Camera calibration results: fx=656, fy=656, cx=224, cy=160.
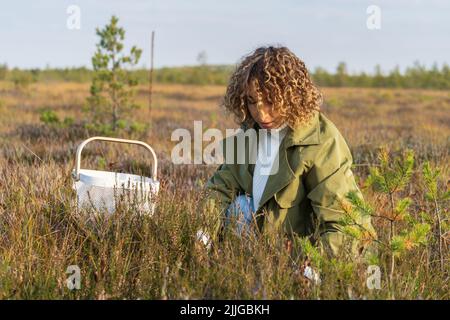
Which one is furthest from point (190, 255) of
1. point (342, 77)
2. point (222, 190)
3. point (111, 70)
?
point (342, 77)

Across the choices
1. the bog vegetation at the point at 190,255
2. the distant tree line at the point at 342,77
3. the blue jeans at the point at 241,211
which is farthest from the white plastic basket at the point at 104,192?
the distant tree line at the point at 342,77

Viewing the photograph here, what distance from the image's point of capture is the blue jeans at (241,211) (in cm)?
285

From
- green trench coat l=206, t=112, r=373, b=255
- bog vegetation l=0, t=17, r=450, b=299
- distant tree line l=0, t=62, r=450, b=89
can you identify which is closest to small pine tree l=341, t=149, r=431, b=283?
bog vegetation l=0, t=17, r=450, b=299

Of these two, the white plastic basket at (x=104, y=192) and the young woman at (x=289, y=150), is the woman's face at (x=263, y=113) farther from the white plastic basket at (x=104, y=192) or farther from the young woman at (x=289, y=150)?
the white plastic basket at (x=104, y=192)

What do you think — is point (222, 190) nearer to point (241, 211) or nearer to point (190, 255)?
point (241, 211)

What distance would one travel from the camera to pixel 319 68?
42.7 metres

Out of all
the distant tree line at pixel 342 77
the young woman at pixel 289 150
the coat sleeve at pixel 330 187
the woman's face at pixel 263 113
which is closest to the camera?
the coat sleeve at pixel 330 187

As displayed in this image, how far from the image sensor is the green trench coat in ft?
8.95

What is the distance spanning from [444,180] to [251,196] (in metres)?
2.28

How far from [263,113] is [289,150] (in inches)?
7.9

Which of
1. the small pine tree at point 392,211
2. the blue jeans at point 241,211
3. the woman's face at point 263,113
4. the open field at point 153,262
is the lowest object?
the open field at point 153,262
